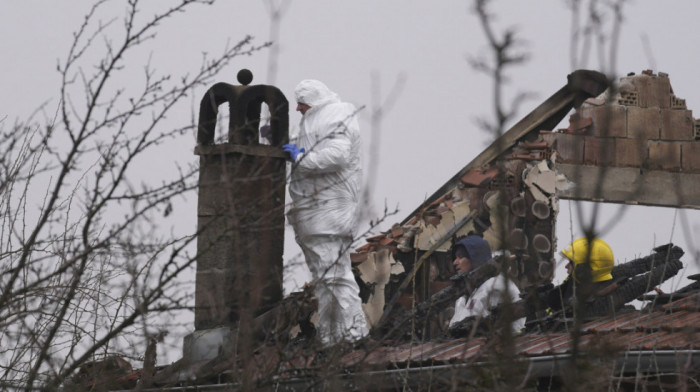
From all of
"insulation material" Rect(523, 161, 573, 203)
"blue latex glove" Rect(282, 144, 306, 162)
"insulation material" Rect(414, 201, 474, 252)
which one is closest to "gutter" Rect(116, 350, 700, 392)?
"blue latex glove" Rect(282, 144, 306, 162)

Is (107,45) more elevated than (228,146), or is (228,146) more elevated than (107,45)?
(228,146)

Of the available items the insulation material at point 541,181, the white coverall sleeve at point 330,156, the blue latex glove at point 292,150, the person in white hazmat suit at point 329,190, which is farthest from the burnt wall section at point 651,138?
the blue latex glove at point 292,150

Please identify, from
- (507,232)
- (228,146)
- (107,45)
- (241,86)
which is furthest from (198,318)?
(507,232)

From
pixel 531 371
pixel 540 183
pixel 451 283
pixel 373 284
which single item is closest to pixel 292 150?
pixel 451 283

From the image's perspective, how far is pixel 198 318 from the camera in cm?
898

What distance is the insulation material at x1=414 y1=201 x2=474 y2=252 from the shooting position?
475 inches

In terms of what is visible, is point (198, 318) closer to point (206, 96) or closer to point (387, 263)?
point (206, 96)

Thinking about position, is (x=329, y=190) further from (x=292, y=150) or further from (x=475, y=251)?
(x=475, y=251)

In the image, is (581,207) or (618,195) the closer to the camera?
(581,207)

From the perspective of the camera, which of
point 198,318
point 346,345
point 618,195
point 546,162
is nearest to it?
point 346,345

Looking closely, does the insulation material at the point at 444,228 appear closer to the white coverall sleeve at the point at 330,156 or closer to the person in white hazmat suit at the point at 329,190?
the person in white hazmat suit at the point at 329,190

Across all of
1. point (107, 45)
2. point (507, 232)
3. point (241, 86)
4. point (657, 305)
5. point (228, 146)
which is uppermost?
point (241, 86)

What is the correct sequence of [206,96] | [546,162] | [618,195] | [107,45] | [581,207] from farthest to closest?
[618,195] < [546,162] < [206,96] < [107,45] < [581,207]

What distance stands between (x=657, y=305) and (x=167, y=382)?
4474 millimetres
